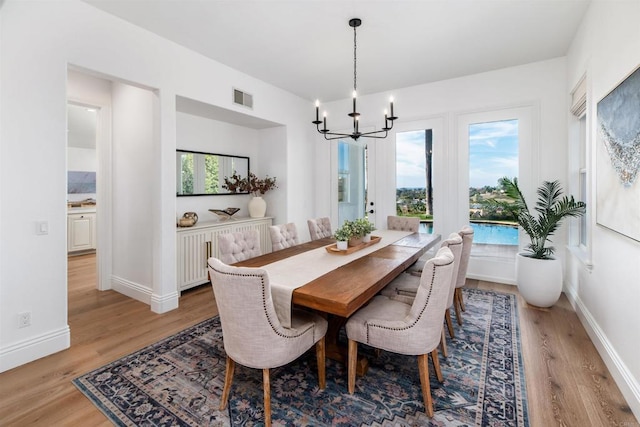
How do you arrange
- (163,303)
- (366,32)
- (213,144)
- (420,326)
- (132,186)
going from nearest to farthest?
1. (420,326)
2. (366,32)
3. (163,303)
4. (132,186)
5. (213,144)

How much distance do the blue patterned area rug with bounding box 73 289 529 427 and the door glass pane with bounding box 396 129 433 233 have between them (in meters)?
2.37

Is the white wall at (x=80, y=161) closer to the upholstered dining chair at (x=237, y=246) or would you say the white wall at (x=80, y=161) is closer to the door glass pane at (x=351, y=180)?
the door glass pane at (x=351, y=180)

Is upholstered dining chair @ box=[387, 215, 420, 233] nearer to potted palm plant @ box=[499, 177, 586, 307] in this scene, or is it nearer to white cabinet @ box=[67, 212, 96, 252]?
potted palm plant @ box=[499, 177, 586, 307]

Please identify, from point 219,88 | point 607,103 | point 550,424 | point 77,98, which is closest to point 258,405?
point 550,424

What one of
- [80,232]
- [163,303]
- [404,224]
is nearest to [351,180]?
[404,224]

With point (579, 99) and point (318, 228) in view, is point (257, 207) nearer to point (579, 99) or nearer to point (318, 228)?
point (318, 228)

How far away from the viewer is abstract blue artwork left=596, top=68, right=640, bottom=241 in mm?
1749

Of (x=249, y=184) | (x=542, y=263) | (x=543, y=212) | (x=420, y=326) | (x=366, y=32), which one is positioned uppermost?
(x=366, y=32)

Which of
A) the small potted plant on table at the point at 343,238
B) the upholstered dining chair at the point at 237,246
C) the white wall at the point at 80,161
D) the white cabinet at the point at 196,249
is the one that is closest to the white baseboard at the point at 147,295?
the white cabinet at the point at 196,249

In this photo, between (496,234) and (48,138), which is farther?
(496,234)

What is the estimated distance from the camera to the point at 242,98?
4.09 m

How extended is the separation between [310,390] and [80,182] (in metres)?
7.24

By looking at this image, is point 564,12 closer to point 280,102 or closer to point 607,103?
point 607,103

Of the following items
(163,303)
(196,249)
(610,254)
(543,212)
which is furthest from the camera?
(196,249)
